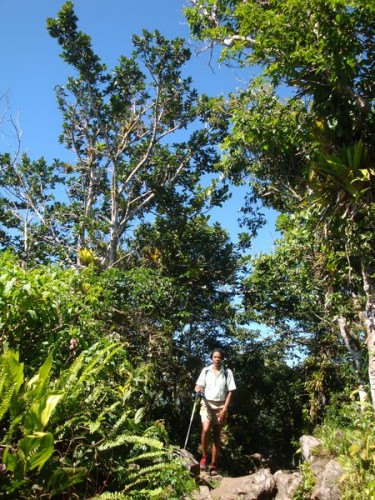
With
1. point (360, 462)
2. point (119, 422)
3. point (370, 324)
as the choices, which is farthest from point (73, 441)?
point (370, 324)

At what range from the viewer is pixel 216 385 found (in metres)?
6.14

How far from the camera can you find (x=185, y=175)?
531 inches

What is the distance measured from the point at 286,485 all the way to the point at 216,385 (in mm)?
1618

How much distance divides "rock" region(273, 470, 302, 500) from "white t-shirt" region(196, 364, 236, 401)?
1316 millimetres

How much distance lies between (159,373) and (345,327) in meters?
4.65

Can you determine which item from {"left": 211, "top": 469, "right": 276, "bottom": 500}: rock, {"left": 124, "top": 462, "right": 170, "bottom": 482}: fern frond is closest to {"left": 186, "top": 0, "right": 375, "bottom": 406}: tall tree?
{"left": 211, "top": 469, "right": 276, "bottom": 500}: rock

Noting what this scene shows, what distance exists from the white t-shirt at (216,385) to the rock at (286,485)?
4.32 ft

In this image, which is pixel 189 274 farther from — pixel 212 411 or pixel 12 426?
pixel 12 426

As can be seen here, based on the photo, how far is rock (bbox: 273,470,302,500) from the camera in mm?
4914

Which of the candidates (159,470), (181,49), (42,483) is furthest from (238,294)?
(42,483)

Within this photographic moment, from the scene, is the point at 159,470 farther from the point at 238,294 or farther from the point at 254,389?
the point at 254,389

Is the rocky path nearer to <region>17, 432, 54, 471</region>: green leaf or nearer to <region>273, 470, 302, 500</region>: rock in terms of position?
<region>273, 470, 302, 500</region>: rock

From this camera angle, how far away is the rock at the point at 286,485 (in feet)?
16.1

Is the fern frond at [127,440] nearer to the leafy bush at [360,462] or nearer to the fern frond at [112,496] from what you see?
the fern frond at [112,496]
